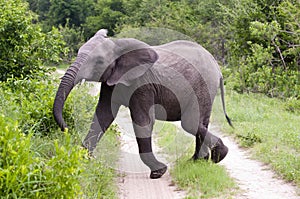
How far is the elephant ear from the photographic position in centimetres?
Answer: 567

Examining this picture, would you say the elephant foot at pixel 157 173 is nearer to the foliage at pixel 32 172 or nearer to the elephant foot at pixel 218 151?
the elephant foot at pixel 218 151

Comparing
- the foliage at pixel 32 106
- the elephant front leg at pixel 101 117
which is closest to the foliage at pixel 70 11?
the foliage at pixel 32 106

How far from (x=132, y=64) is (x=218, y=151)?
1.75m

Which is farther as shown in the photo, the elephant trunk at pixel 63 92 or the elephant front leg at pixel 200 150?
the elephant front leg at pixel 200 150

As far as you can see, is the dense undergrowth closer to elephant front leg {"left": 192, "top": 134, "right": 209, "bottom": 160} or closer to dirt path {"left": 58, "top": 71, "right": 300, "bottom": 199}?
dirt path {"left": 58, "top": 71, "right": 300, "bottom": 199}

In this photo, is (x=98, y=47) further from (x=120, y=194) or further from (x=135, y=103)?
(x=120, y=194)

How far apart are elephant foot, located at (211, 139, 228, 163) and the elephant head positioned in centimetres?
150

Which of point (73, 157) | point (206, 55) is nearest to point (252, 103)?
point (206, 55)

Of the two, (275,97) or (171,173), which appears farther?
(275,97)

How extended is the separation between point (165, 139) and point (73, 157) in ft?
16.5

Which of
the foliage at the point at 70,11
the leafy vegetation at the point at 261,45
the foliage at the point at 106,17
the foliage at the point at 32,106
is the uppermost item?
the foliage at the point at 32,106

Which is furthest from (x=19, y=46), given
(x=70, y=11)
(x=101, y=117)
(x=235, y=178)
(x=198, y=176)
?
(x=70, y=11)

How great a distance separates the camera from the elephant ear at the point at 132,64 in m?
5.67

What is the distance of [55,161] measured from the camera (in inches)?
137
